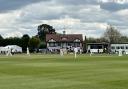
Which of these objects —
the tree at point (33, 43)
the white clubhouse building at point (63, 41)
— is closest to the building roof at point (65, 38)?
the white clubhouse building at point (63, 41)

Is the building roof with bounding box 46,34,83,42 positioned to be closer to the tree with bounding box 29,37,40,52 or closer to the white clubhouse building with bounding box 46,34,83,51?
the white clubhouse building with bounding box 46,34,83,51

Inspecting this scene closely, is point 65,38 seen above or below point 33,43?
above

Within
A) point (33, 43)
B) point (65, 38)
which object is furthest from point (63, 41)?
point (33, 43)

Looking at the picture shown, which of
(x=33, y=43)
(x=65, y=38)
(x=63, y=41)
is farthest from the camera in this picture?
(x=65, y=38)

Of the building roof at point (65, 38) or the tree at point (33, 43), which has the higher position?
the building roof at point (65, 38)

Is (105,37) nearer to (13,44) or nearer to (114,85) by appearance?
(13,44)

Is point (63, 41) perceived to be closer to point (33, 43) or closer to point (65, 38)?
point (65, 38)

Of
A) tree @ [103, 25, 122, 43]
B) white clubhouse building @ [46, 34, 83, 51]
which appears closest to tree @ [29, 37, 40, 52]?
white clubhouse building @ [46, 34, 83, 51]

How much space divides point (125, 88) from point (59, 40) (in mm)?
171080

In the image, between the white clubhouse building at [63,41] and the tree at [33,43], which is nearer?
the tree at [33,43]

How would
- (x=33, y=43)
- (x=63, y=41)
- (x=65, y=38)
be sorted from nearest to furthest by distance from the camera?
1. (x=33, y=43)
2. (x=63, y=41)
3. (x=65, y=38)

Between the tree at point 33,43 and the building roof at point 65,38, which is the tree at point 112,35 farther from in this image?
the tree at point 33,43

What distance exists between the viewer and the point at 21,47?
180125 millimetres

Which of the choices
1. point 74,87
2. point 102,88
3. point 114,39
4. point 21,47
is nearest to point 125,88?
point 102,88
